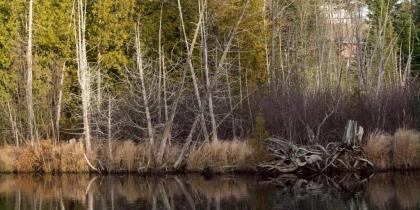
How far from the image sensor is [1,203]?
15.7 m

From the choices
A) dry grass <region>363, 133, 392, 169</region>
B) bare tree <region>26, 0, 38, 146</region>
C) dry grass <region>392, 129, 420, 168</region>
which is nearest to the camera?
dry grass <region>392, 129, 420, 168</region>

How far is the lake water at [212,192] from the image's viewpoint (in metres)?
14.5

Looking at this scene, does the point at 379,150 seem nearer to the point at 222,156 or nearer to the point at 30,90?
the point at 222,156

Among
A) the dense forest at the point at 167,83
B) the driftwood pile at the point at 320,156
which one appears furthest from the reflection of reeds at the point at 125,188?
the dense forest at the point at 167,83

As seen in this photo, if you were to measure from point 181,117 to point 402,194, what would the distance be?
1284 centimetres

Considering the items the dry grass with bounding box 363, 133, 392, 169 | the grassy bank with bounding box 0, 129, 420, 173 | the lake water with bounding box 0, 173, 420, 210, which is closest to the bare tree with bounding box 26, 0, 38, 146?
the grassy bank with bounding box 0, 129, 420, 173

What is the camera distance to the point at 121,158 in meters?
23.4

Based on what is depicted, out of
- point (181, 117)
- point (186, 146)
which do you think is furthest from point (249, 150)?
point (181, 117)

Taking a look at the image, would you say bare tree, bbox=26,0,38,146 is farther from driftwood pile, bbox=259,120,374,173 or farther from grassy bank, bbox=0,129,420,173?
driftwood pile, bbox=259,120,374,173

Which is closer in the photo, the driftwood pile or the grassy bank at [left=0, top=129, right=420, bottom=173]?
the driftwood pile

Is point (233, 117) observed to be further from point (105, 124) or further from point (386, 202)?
point (386, 202)

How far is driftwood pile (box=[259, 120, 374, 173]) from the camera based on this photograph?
21.8 meters

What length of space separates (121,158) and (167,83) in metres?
4.73

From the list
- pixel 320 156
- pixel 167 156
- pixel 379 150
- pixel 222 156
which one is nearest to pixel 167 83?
pixel 167 156
